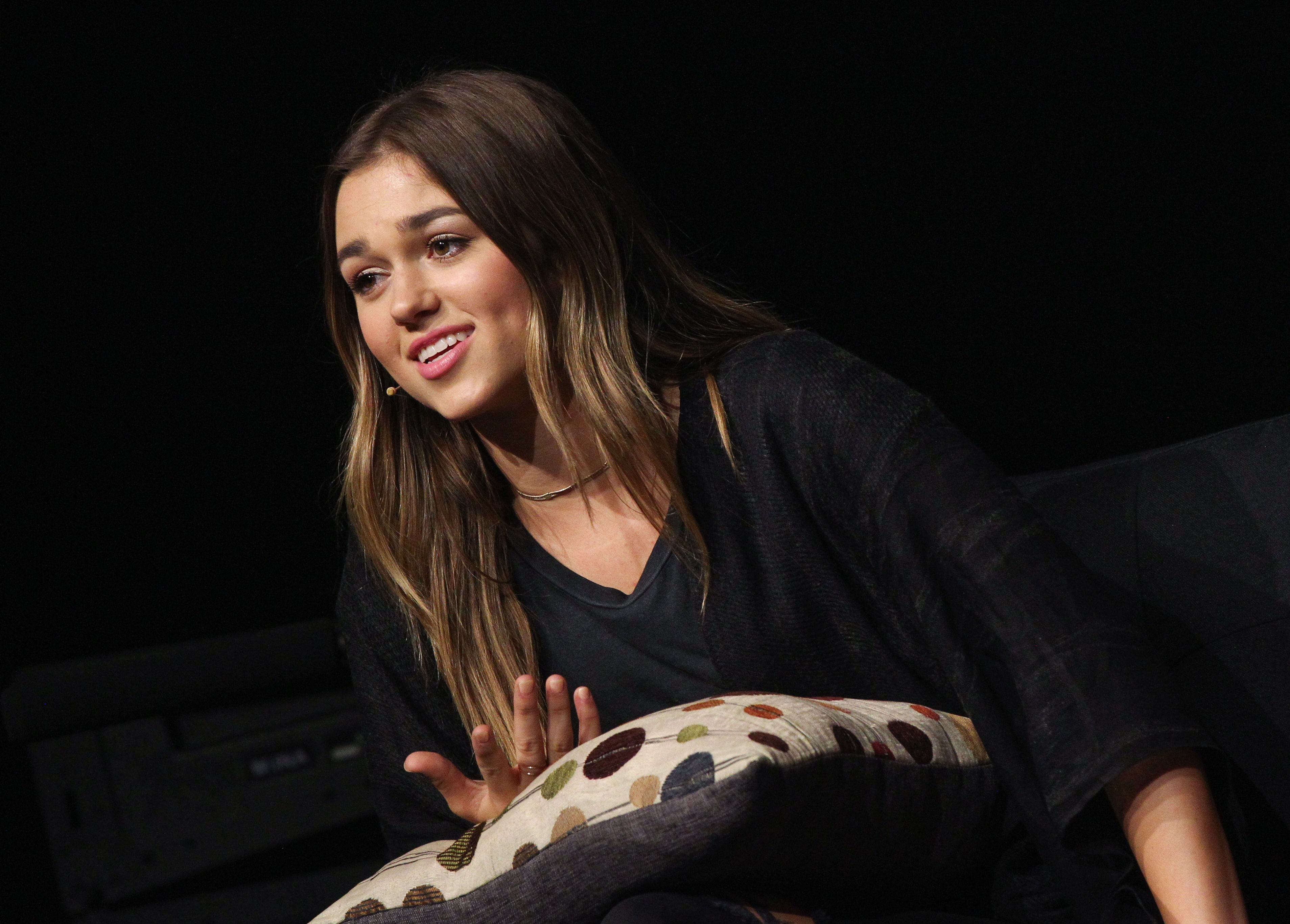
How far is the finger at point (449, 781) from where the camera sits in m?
1.28

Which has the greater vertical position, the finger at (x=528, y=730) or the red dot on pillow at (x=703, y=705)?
the red dot on pillow at (x=703, y=705)

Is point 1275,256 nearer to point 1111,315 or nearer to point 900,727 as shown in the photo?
point 1111,315

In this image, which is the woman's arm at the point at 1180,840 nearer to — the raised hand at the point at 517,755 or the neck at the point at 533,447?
the raised hand at the point at 517,755

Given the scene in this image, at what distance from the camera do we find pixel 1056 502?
1.37m

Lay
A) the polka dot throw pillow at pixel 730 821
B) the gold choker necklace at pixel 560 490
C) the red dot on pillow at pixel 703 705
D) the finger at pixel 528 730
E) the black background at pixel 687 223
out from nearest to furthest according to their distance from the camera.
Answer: the polka dot throw pillow at pixel 730 821 < the red dot on pillow at pixel 703 705 < the finger at pixel 528 730 < the gold choker necklace at pixel 560 490 < the black background at pixel 687 223

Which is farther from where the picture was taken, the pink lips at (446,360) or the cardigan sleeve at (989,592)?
the pink lips at (446,360)

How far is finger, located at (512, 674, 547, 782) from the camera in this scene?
4.04 feet

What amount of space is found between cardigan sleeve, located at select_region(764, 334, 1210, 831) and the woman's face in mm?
321

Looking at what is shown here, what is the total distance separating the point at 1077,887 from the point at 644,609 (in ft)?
1.78

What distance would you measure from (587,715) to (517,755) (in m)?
0.10

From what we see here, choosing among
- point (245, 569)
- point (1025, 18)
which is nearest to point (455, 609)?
point (245, 569)

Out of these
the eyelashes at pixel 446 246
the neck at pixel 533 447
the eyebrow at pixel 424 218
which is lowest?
the neck at pixel 533 447

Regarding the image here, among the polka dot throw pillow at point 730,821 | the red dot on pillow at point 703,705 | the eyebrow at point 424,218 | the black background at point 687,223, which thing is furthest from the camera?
the black background at point 687,223

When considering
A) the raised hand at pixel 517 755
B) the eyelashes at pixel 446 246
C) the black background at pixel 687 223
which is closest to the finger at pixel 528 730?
the raised hand at pixel 517 755
